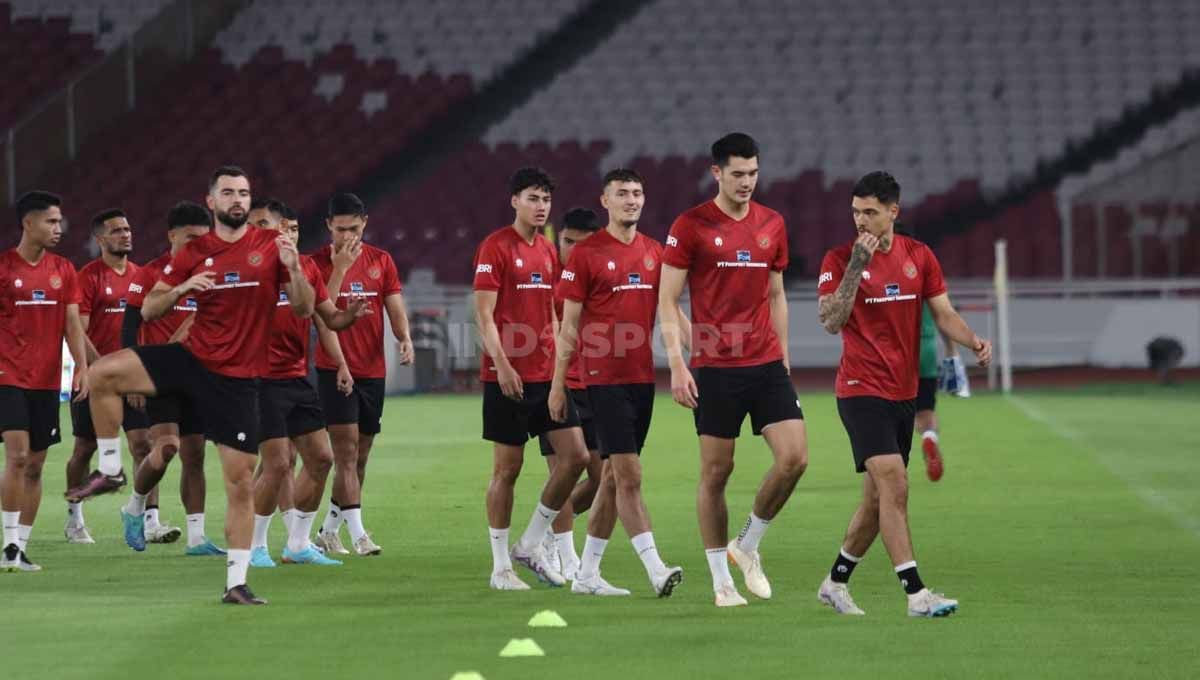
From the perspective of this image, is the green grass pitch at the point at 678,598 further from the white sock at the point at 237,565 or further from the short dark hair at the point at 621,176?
the short dark hair at the point at 621,176

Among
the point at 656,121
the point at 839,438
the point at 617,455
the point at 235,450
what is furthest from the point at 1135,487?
the point at 656,121

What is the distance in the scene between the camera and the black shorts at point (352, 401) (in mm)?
13055

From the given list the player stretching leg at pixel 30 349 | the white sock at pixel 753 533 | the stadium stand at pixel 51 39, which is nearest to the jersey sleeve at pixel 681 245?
→ the white sock at pixel 753 533

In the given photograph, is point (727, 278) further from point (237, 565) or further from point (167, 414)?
point (167, 414)

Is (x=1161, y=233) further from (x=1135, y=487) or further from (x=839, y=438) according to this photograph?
(x=1135, y=487)

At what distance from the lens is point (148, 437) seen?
14.2 m

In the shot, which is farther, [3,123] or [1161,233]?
[3,123]

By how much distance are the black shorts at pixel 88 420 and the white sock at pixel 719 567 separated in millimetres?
5370

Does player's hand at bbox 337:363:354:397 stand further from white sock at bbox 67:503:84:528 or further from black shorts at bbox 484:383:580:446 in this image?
white sock at bbox 67:503:84:528

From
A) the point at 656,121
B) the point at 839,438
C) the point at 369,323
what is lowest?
the point at 839,438

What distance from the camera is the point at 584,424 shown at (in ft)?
38.0

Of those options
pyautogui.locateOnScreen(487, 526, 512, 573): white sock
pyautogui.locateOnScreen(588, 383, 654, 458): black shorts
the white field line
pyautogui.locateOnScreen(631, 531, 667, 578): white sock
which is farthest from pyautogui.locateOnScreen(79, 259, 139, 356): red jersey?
the white field line

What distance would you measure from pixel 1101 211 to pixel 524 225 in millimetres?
25233

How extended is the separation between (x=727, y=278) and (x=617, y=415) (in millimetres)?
997
